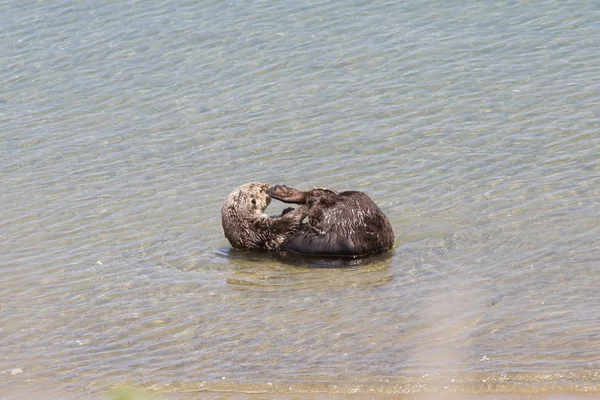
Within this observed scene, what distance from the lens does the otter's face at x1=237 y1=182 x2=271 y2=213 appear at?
11.1 m

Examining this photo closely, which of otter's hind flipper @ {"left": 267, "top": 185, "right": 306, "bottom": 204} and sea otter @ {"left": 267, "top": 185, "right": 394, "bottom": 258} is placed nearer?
sea otter @ {"left": 267, "top": 185, "right": 394, "bottom": 258}

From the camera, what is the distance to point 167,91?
53.7 feet

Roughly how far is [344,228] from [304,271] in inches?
23.8

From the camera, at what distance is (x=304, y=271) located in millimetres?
10156

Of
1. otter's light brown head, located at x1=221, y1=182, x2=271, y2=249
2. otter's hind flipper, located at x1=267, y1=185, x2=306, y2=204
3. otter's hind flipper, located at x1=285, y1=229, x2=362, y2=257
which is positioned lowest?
otter's hind flipper, located at x1=285, y1=229, x2=362, y2=257

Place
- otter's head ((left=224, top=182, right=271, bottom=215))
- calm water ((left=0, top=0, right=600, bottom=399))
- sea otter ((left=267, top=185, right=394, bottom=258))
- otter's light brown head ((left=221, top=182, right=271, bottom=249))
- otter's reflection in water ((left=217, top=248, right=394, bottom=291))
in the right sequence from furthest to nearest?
1. otter's head ((left=224, top=182, right=271, bottom=215))
2. otter's light brown head ((left=221, top=182, right=271, bottom=249))
3. sea otter ((left=267, top=185, right=394, bottom=258))
4. otter's reflection in water ((left=217, top=248, right=394, bottom=291))
5. calm water ((left=0, top=0, right=600, bottom=399))

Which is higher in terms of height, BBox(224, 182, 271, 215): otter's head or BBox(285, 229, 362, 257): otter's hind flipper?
BBox(224, 182, 271, 215): otter's head

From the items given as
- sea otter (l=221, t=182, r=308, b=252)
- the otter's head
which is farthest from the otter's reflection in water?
the otter's head

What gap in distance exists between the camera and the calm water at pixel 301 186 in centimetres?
791

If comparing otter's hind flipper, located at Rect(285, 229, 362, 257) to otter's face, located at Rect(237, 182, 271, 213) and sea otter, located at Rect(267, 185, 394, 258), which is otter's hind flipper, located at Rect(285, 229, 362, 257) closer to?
sea otter, located at Rect(267, 185, 394, 258)

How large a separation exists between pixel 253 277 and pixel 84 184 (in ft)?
12.8

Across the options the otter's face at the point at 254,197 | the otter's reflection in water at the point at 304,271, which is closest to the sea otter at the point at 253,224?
the otter's face at the point at 254,197

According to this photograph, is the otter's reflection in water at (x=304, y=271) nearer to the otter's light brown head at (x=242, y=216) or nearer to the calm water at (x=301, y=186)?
the calm water at (x=301, y=186)

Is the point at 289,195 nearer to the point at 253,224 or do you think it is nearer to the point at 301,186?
the point at 253,224
